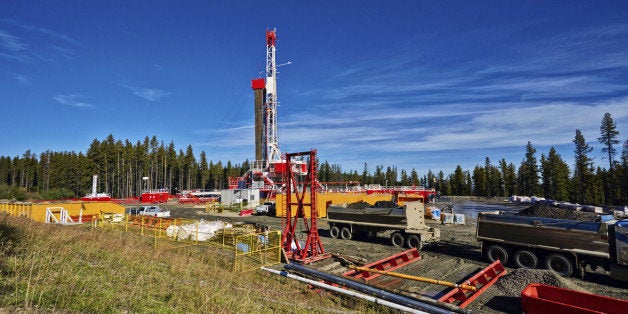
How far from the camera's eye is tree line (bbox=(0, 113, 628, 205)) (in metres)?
66.1

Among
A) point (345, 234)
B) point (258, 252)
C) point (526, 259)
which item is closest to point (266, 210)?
point (345, 234)

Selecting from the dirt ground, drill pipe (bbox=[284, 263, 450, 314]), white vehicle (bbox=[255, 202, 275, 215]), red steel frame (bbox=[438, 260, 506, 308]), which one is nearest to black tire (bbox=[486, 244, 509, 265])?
the dirt ground

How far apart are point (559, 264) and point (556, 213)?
207 cm

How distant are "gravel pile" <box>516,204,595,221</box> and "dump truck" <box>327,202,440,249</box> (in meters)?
4.67

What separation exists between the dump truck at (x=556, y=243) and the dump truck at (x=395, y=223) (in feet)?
11.2

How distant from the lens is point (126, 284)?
6875 mm

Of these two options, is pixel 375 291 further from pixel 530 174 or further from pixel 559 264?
pixel 530 174

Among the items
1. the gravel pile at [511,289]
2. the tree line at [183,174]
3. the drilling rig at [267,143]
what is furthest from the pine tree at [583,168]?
the gravel pile at [511,289]

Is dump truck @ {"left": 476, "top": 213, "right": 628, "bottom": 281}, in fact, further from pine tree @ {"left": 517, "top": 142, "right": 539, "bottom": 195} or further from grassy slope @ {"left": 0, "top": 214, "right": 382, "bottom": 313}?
pine tree @ {"left": 517, "top": 142, "right": 539, "bottom": 195}

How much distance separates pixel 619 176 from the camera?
62.8 metres

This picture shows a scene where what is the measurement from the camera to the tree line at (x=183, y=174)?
66.1m

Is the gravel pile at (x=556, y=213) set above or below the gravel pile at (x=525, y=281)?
above

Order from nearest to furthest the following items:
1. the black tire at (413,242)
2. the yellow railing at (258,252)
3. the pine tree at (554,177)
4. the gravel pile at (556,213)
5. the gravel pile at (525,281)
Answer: the gravel pile at (525,281) → the yellow railing at (258,252) → the gravel pile at (556,213) → the black tire at (413,242) → the pine tree at (554,177)

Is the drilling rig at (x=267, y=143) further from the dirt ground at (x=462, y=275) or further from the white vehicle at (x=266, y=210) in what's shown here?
the dirt ground at (x=462, y=275)
